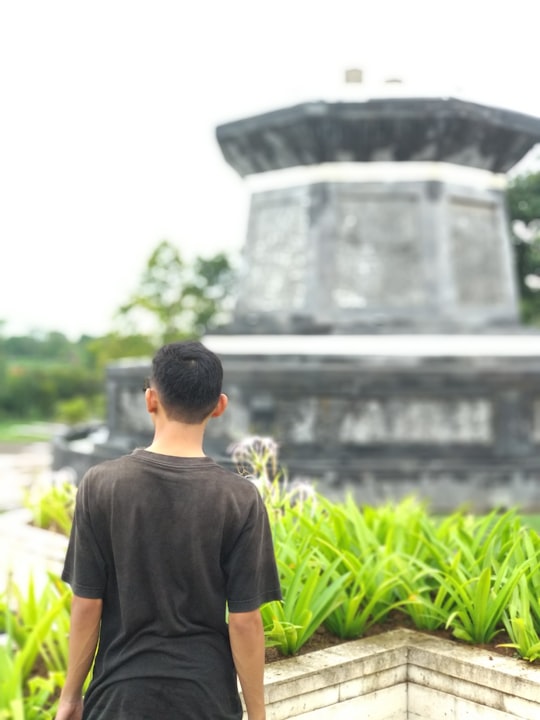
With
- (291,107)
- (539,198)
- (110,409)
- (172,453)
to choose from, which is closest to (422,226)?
(291,107)

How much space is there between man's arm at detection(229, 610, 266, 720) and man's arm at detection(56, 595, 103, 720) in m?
0.35

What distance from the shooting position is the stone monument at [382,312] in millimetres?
8359

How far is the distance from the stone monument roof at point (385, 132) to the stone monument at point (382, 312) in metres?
0.02

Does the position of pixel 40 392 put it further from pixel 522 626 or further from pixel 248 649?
pixel 248 649

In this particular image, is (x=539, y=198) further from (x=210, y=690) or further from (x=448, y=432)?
(x=210, y=690)

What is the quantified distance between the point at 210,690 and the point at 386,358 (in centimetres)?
636

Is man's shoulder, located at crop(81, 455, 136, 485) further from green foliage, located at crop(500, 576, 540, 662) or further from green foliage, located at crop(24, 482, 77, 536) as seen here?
green foliage, located at crop(24, 482, 77, 536)

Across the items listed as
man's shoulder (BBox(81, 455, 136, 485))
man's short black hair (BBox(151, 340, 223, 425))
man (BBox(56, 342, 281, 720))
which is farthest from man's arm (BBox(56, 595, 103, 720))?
man's short black hair (BBox(151, 340, 223, 425))

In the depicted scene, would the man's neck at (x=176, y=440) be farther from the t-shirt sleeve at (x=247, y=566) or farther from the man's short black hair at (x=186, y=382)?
the t-shirt sleeve at (x=247, y=566)

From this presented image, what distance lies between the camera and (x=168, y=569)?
2.13 meters

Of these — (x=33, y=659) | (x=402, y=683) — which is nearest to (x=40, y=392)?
(x=33, y=659)

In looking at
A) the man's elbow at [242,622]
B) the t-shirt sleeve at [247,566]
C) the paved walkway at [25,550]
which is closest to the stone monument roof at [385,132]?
the paved walkway at [25,550]

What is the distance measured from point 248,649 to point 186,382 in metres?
0.69

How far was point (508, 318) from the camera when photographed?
32.8 ft
